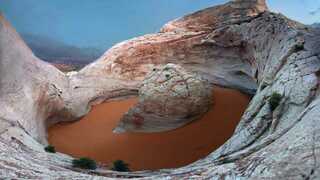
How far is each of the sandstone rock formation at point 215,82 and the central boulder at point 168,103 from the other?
2.73m

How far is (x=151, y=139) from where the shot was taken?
1866 centimetres

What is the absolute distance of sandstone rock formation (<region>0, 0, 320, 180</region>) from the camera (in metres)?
7.73

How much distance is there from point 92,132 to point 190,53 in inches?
289

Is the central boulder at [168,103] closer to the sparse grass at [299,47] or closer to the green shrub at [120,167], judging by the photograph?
the green shrub at [120,167]

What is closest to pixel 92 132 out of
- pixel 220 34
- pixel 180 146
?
pixel 180 146

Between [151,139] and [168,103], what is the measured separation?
5.83ft

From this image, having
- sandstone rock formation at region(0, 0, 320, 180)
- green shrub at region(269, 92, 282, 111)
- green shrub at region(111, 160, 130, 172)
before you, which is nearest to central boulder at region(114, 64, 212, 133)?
sandstone rock formation at region(0, 0, 320, 180)

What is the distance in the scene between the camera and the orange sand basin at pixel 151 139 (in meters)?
17.0

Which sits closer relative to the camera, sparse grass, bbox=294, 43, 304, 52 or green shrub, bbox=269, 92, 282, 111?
green shrub, bbox=269, 92, 282, 111

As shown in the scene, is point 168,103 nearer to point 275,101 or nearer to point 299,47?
point 299,47

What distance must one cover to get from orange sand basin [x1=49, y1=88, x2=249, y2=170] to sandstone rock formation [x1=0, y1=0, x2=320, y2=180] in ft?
3.79

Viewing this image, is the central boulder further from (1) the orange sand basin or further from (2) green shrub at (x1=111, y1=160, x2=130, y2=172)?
(2) green shrub at (x1=111, y1=160, x2=130, y2=172)

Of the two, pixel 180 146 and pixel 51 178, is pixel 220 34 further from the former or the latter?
pixel 51 178

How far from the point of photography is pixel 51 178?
863 centimetres
